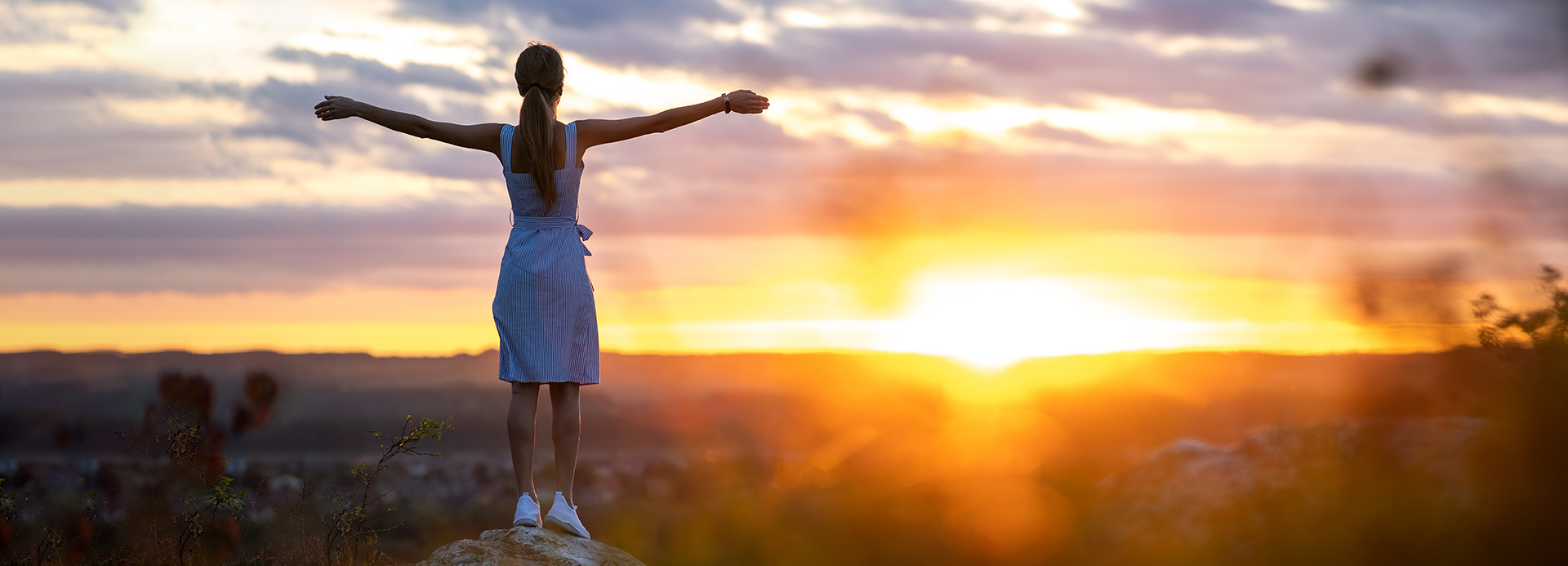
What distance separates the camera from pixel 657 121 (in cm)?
641

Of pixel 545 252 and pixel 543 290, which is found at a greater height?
pixel 545 252

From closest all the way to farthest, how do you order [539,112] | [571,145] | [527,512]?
[539,112], [571,145], [527,512]

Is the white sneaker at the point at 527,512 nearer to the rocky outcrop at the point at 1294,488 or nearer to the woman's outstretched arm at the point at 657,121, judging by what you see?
the woman's outstretched arm at the point at 657,121

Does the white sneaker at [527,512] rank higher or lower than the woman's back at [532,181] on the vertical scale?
lower

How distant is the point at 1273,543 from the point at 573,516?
431cm

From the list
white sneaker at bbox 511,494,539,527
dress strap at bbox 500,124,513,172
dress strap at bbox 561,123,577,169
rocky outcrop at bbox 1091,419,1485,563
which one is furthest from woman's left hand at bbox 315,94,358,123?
rocky outcrop at bbox 1091,419,1485,563

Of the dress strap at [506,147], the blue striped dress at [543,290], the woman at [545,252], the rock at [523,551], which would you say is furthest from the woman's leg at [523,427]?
the dress strap at [506,147]

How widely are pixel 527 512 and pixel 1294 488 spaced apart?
481 cm

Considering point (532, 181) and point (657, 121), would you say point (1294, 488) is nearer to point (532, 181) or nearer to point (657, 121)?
→ point (657, 121)

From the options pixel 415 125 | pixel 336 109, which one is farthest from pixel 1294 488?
pixel 336 109

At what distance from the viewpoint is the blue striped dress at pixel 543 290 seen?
6.33 metres

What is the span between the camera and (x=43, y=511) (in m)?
8.95

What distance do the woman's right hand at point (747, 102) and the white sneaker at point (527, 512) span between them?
9.05 feet

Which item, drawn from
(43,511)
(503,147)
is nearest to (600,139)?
(503,147)
